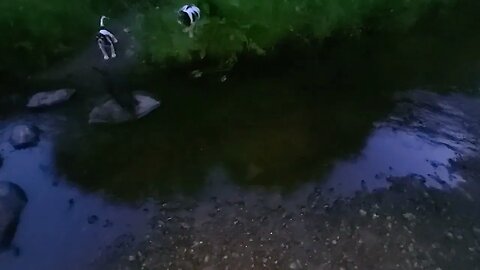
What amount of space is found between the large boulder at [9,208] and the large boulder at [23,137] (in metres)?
0.90

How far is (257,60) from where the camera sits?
1030cm

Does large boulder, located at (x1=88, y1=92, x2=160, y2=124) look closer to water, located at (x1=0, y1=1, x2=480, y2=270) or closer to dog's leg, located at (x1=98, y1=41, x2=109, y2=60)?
water, located at (x1=0, y1=1, x2=480, y2=270)

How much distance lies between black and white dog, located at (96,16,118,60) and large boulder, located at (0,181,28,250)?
10.1 feet

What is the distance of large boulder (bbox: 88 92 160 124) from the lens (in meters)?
9.24

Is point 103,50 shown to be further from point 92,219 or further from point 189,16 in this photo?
point 92,219

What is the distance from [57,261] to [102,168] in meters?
1.69

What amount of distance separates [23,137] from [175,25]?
10.6 feet

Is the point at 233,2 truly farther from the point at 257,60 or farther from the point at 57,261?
the point at 57,261

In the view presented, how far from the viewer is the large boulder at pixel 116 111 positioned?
30.3ft

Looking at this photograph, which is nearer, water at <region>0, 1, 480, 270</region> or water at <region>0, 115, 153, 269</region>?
water at <region>0, 115, 153, 269</region>

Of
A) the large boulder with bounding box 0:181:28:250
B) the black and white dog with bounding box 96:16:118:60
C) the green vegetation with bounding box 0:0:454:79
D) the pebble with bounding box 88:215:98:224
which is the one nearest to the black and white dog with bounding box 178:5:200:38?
the green vegetation with bounding box 0:0:454:79

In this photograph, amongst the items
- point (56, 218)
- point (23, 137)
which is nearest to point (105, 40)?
point (23, 137)

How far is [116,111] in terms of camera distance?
929 cm

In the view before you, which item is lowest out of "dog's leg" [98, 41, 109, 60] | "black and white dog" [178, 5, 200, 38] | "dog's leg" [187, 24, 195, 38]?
"dog's leg" [98, 41, 109, 60]
